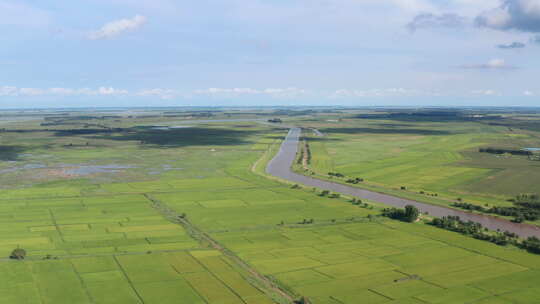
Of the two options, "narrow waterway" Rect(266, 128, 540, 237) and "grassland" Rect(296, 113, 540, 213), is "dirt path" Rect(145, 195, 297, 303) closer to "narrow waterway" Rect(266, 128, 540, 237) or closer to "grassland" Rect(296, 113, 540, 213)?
"narrow waterway" Rect(266, 128, 540, 237)

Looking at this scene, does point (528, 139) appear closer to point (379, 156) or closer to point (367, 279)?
point (379, 156)

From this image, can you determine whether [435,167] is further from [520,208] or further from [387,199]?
[520,208]

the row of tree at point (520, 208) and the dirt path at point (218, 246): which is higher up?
the row of tree at point (520, 208)

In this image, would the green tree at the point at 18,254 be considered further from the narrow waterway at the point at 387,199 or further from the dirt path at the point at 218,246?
the narrow waterway at the point at 387,199

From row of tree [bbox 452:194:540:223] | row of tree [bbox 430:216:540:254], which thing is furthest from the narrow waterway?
row of tree [bbox 430:216:540:254]

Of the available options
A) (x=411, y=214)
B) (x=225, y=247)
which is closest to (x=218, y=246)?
(x=225, y=247)

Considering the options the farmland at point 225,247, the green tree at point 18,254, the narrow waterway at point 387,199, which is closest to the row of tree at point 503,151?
the farmland at point 225,247

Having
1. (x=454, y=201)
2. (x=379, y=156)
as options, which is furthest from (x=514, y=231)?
(x=379, y=156)

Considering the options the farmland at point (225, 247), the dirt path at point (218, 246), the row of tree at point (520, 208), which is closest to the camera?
the farmland at point (225, 247)

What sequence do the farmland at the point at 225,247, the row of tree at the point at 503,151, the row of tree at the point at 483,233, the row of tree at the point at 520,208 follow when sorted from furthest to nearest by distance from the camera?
the row of tree at the point at 503,151 → the row of tree at the point at 520,208 → the row of tree at the point at 483,233 → the farmland at the point at 225,247

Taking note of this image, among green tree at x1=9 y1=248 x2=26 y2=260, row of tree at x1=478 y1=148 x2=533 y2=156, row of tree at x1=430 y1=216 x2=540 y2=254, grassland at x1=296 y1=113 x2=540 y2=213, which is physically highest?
row of tree at x1=478 y1=148 x2=533 y2=156
